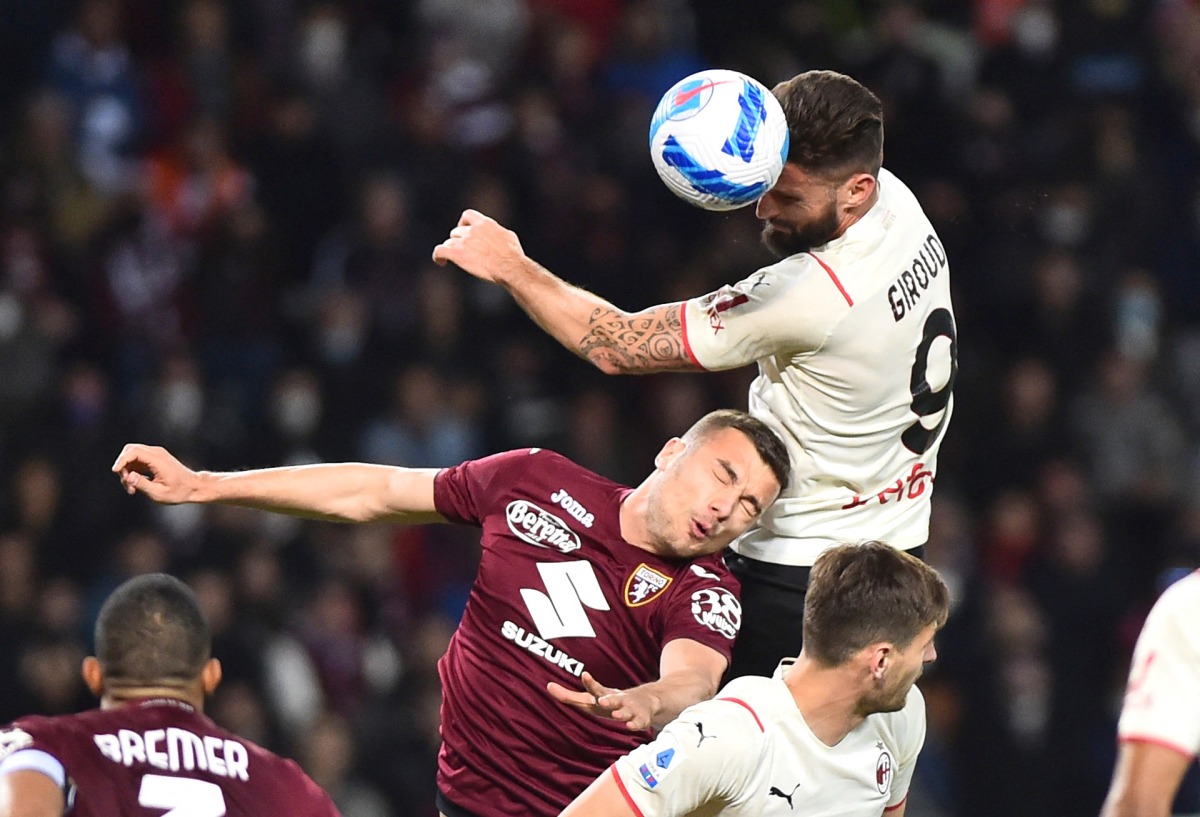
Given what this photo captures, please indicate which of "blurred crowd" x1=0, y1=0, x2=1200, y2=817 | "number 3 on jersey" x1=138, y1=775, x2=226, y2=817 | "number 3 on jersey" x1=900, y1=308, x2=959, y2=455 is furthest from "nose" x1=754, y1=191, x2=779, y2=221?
"blurred crowd" x1=0, y1=0, x2=1200, y2=817

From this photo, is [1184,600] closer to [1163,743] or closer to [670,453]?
[1163,743]

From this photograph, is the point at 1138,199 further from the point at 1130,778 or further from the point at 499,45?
the point at 1130,778

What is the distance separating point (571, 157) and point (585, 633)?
655 cm

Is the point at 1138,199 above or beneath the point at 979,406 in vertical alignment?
above

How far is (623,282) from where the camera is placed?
1016cm

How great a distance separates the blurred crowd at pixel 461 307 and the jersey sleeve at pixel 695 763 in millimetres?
4899

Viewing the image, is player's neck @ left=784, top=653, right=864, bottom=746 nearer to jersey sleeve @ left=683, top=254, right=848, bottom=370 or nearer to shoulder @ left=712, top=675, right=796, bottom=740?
shoulder @ left=712, top=675, right=796, bottom=740

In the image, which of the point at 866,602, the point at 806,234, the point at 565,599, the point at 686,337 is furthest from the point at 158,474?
the point at 866,602

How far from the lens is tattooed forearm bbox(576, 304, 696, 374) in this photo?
466 cm

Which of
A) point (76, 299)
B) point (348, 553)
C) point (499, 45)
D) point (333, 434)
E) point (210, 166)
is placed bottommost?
point (348, 553)

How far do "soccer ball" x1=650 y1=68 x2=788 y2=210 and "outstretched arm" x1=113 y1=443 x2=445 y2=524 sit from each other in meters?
1.11

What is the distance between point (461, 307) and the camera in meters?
10.1

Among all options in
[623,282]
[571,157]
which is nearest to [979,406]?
[623,282]

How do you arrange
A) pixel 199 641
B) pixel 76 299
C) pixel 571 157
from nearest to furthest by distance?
1. pixel 199 641
2. pixel 76 299
3. pixel 571 157
